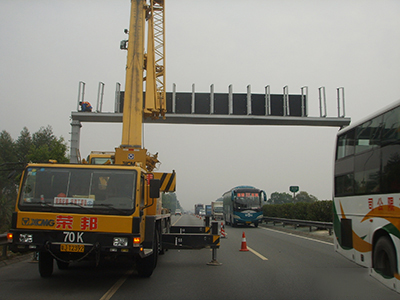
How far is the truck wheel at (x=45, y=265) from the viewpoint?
7840mm

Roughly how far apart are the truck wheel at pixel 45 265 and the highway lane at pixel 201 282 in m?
0.16

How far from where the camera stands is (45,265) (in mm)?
7965

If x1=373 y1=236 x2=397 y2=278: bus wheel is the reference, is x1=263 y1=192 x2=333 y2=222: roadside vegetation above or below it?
above

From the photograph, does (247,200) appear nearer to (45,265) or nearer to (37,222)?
(45,265)

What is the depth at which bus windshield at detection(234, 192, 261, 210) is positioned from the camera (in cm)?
2893

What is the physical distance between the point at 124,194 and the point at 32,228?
1792 millimetres

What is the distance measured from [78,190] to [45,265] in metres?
2.08

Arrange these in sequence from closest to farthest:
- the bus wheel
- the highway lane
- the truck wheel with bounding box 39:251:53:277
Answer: the bus wheel, the highway lane, the truck wheel with bounding box 39:251:53:277

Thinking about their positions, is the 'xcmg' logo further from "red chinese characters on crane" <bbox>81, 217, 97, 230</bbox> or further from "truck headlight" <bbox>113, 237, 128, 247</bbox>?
"truck headlight" <bbox>113, 237, 128, 247</bbox>

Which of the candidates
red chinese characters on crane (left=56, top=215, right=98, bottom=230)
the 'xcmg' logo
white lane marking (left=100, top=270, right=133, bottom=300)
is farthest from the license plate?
white lane marking (left=100, top=270, right=133, bottom=300)

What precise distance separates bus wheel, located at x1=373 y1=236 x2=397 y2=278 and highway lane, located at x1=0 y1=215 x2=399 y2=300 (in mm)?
508

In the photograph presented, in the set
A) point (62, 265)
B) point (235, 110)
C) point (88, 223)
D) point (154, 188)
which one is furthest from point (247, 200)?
point (88, 223)

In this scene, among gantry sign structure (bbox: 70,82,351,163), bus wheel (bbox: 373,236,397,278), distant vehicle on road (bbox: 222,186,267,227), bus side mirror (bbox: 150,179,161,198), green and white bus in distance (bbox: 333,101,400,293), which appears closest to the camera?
bus wheel (bbox: 373,236,397,278)

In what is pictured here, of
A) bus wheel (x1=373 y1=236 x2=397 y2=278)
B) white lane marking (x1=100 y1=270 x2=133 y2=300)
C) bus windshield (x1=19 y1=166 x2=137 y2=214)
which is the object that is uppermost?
bus windshield (x1=19 y1=166 x2=137 y2=214)
